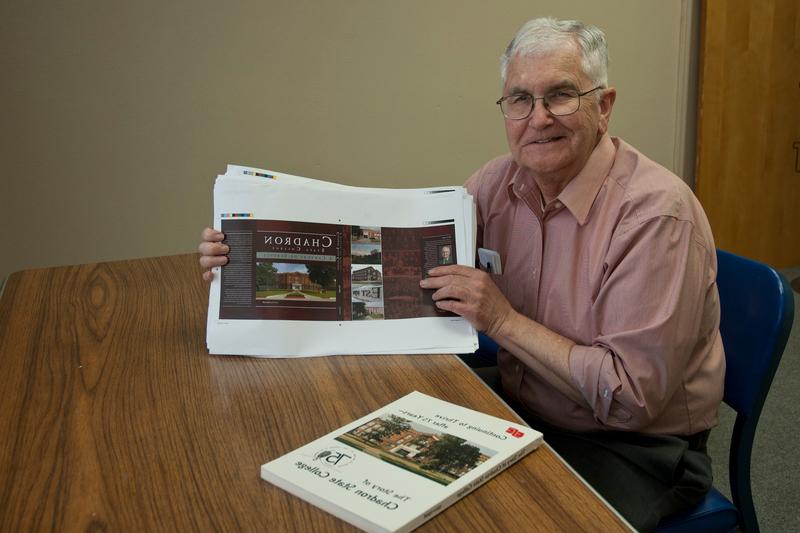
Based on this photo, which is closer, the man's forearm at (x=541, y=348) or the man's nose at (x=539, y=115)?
the man's forearm at (x=541, y=348)

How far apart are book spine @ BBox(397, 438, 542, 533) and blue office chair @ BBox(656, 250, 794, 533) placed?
0.45 m

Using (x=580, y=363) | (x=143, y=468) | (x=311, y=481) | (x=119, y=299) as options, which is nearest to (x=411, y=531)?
(x=311, y=481)

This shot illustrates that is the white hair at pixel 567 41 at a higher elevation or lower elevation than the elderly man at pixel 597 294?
higher

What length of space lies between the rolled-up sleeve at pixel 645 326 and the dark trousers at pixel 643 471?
53 mm

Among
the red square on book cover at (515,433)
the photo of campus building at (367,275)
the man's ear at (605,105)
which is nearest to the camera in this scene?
the red square on book cover at (515,433)

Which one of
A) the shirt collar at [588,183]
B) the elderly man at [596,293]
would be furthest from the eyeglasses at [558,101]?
the shirt collar at [588,183]

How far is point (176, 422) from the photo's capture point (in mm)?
1039

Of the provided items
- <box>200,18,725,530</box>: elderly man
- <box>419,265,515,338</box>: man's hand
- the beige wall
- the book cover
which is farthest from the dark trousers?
the beige wall

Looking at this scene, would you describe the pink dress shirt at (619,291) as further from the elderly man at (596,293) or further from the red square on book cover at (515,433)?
the red square on book cover at (515,433)

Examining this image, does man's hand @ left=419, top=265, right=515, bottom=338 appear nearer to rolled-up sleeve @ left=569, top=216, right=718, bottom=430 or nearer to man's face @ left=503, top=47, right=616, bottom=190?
rolled-up sleeve @ left=569, top=216, right=718, bottom=430

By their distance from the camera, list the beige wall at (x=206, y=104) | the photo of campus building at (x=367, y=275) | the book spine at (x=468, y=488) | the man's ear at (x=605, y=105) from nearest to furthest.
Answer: the book spine at (x=468, y=488) → the photo of campus building at (x=367, y=275) → the man's ear at (x=605, y=105) → the beige wall at (x=206, y=104)

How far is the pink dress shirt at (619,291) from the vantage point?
1229 millimetres

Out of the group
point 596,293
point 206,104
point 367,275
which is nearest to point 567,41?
point 596,293

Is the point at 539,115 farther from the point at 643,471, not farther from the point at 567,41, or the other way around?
the point at 643,471
